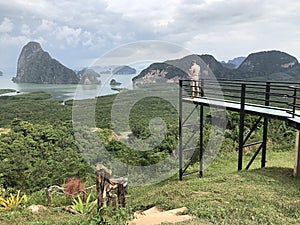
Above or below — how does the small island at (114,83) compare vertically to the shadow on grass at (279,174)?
above

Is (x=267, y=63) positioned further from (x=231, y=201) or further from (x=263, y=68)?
(x=231, y=201)

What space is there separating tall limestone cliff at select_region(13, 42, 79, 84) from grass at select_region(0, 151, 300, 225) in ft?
144

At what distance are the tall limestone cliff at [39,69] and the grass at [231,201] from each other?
4388cm

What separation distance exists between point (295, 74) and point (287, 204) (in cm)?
2382

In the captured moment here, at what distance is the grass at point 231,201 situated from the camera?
3597mm

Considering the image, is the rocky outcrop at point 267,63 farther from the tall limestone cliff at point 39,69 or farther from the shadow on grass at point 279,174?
the tall limestone cliff at point 39,69

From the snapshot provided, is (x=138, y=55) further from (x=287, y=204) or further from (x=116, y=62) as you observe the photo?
(x=287, y=204)

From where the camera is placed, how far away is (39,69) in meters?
67.8

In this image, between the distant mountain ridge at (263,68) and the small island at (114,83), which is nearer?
the small island at (114,83)

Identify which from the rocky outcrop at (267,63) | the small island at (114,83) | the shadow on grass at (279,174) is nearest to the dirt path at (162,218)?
the shadow on grass at (279,174)

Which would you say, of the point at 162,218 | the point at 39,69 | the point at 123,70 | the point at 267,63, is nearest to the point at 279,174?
the point at 162,218

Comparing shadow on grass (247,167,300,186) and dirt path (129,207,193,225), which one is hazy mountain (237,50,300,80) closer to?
shadow on grass (247,167,300,186)

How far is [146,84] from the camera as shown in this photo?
1055 cm

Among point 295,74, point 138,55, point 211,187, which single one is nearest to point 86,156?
Answer: point 138,55
